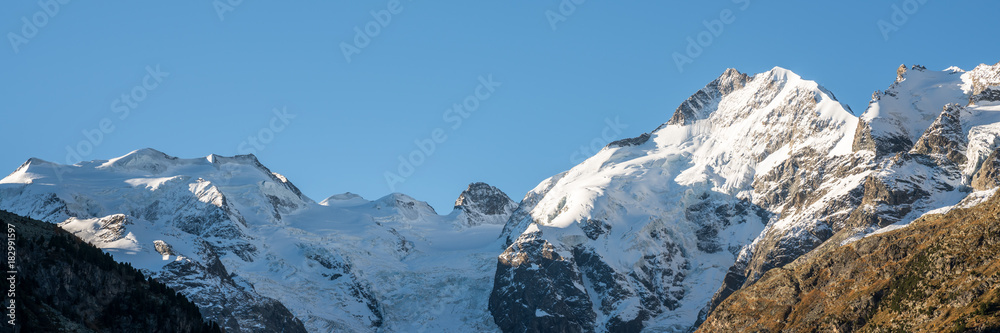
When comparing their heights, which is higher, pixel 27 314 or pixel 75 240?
pixel 75 240

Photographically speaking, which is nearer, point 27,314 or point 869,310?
point 27,314

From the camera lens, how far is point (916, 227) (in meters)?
187

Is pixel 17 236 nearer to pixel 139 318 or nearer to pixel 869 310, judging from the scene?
pixel 139 318

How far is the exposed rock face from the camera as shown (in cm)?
14462

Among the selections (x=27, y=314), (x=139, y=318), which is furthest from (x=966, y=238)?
(x=27, y=314)

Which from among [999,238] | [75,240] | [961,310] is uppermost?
[75,240]

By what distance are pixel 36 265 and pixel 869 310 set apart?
117337mm

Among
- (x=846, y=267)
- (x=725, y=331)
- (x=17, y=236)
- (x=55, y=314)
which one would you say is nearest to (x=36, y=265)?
(x=17, y=236)

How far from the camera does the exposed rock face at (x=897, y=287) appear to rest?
145 m

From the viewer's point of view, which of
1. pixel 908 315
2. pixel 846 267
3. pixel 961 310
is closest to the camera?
pixel 961 310

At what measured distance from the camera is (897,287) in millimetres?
166000

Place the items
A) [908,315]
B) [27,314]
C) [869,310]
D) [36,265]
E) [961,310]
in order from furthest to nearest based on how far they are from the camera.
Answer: [869,310]
[908,315]
[961,310]
[36,265]
[27,314]

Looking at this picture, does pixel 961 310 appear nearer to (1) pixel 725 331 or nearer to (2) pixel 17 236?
(1) pixel 725 331

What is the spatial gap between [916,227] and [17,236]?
5561 inches
